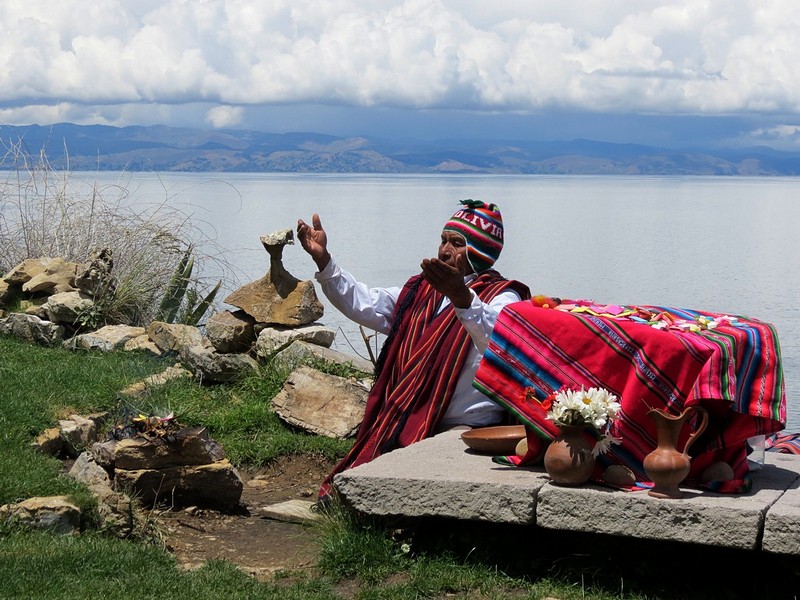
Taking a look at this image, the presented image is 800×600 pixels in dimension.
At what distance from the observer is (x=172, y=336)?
9.84 meters

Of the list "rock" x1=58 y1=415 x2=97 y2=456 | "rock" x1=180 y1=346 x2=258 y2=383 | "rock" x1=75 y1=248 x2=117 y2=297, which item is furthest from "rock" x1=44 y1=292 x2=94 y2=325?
"rock" x1=58 y1=415 x2=97 y2=456

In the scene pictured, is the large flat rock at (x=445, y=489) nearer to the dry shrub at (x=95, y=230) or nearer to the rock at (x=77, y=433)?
the rock at (x=77, y=433)

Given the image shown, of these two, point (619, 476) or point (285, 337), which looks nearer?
point (619, 476)

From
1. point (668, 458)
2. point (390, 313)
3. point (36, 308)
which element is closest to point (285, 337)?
point (36, 308)

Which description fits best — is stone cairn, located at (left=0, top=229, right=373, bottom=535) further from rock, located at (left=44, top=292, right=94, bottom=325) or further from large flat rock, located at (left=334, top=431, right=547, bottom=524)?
large flat rock, located at (left=334, top=431, right=547, bottom=524)

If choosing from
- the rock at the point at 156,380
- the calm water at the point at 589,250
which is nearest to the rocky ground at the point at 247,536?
the rock at the point at 156,380

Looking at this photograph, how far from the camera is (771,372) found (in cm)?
490

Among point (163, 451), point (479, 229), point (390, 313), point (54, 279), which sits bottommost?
point (163, 451)

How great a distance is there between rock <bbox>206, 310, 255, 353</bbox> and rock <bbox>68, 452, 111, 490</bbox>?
2.93 meters

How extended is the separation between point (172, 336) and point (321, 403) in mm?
2257

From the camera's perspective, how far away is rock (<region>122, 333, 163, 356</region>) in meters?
9.87

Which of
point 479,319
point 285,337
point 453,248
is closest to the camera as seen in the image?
point 479,319

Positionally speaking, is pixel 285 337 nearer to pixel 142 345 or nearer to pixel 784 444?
pixel 142 345

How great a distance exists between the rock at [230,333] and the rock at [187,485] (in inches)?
112
